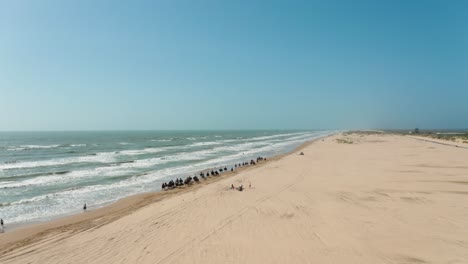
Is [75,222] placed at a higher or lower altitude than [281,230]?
Result: lower

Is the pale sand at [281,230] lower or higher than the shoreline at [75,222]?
higher

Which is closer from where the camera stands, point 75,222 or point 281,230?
point 281,230

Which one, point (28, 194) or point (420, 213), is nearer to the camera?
point (420, 213)

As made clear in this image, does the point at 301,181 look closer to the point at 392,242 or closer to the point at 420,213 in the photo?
the point at 420,213

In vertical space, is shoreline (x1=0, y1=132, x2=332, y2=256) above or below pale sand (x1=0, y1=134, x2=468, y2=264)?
below

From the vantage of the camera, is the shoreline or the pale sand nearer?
the pale sand

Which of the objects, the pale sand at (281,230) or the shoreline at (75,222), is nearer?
the pale sand at (281,230)

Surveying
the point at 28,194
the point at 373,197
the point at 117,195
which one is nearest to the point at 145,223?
the point at 117,195

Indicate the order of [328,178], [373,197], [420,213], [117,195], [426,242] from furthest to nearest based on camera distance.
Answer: [328,178] → [117,195] → [373,197] → [420,213] → [426,242]
